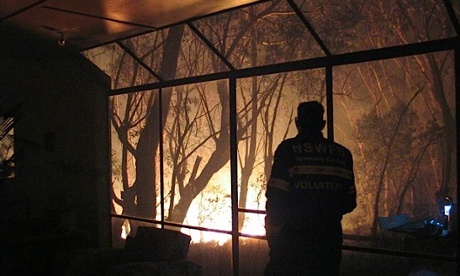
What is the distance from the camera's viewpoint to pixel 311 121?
9.67 feet

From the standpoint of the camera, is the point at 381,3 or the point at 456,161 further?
the point at 381,3

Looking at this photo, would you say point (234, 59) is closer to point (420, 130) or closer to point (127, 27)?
point (127, 27)

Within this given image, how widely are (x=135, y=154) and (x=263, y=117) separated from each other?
2190mm

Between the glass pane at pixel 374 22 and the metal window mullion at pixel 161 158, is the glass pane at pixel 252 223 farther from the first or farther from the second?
the glass pane at pixel 374 22

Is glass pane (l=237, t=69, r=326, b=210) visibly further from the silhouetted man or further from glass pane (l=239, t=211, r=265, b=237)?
the silhouetted man

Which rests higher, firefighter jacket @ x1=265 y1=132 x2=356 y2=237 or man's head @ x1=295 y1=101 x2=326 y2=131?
man's head @ x1=295 y1=101 x2=326 y2=131

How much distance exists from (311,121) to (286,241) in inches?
26.6

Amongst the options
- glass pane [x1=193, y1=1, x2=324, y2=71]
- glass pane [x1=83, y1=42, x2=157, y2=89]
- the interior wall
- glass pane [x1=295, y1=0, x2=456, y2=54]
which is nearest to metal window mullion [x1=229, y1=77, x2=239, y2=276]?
glass pane [x1=193, y1=1, x2=324, y2=71]

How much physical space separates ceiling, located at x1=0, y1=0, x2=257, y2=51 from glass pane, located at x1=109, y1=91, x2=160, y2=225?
1.11 metres

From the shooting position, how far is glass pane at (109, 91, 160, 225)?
19.4 feet

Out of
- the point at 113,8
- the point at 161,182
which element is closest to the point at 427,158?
the point at 113,8

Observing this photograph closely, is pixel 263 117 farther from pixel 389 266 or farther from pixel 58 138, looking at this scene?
pixel 58 138

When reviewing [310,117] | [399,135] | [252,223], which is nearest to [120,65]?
[252,223]

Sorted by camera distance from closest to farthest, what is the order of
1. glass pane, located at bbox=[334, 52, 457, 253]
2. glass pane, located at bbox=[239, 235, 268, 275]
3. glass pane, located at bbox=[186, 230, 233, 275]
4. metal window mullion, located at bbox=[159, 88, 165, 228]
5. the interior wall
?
glass pane, located at bbox=[334, 52, 457, 253]
glass pane, located at bbox=[239, 235, 268, 275]
glass pane, located at bbox=[186, 230, 233, 275]
metal window mullion, located at bbox=[159, 88, 165, 228]
the interior wall
